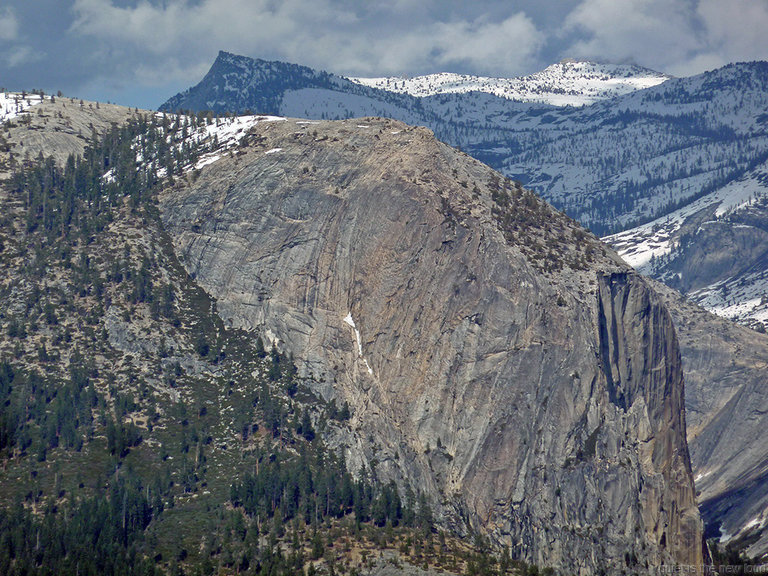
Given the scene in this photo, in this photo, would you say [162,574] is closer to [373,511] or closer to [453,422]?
[373,511]

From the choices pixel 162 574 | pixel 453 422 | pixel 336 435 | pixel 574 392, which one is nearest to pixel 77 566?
pixel 162 574

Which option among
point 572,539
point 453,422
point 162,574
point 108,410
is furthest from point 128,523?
point 572,539

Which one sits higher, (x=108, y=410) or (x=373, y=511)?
(x=108, y=410)

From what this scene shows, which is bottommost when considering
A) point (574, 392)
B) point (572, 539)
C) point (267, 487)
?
point (572, 539)

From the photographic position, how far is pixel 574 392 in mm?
198625

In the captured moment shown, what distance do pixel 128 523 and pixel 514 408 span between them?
227 feet

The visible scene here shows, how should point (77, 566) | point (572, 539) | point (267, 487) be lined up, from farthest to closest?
point (572, 539), point (267, 487), point (77, 566)

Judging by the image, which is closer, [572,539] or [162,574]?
[162,574]

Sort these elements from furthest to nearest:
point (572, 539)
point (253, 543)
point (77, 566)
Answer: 1. point (572, 539)
2. point (253, 543)
3. point (77, 566)

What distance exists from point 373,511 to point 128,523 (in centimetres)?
3835

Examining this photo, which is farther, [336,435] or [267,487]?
[336,435]

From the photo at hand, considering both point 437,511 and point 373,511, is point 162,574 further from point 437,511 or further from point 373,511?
point 437,511

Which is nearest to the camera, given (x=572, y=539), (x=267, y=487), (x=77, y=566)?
(x=77, y=566)

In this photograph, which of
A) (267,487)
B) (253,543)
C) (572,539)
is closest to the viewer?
(253,543)
